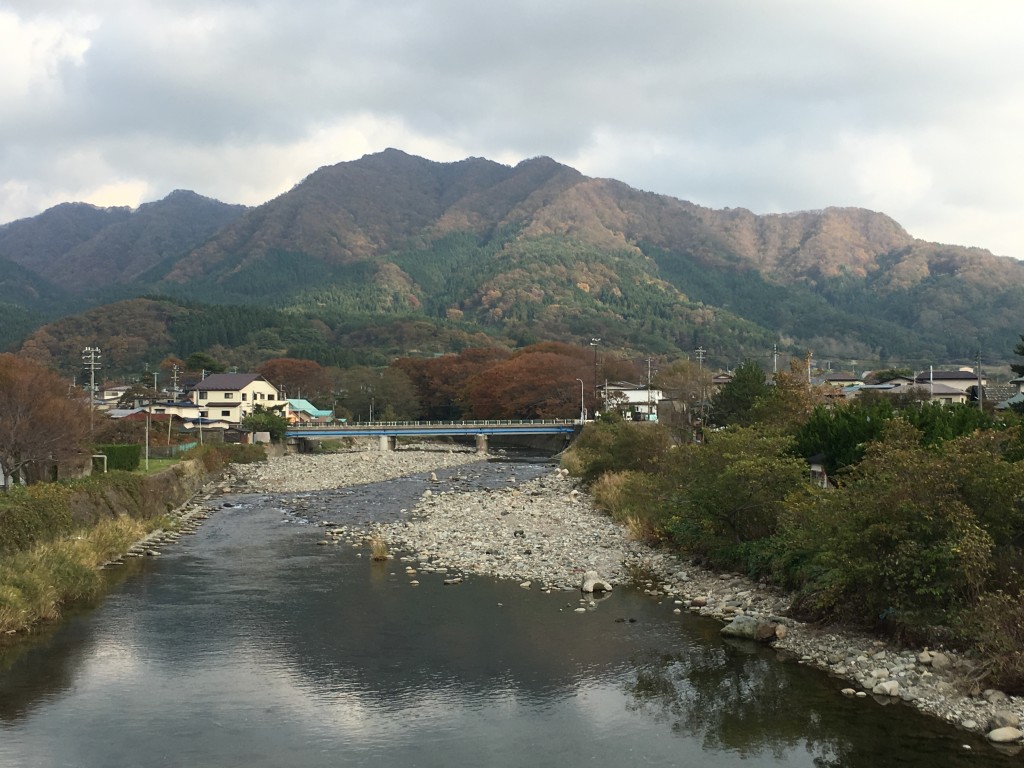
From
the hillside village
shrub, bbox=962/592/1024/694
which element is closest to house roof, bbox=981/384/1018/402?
the hillside village

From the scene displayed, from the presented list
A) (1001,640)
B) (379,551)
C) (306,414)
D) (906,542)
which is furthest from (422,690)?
(306,414)

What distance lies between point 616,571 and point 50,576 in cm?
1489

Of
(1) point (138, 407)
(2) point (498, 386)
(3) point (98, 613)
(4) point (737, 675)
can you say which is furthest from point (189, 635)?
(2) point (498, 386)

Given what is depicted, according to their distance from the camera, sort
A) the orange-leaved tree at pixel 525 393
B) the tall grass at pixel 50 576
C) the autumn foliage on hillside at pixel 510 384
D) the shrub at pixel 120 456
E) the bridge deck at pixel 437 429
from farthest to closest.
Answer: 1. the autumn foliage on hillside at pixel 510 384
2. the orange-leaved tree at pixel 525 393
3. the bridge deck at pixel 437 429
4. the shrub at pixel 120 456
5. the tall grass at pixel 50 576

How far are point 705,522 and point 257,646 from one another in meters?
12.8

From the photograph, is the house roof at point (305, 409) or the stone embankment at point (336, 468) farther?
the house roof at point (305, 409)

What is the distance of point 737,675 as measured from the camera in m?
16.0

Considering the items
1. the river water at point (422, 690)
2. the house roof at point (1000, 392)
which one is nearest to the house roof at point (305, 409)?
the house roof at point (1000, 392)

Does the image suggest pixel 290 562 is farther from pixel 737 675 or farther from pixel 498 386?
pixel 498 386

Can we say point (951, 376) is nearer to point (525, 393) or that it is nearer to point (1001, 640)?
point (525, 393)

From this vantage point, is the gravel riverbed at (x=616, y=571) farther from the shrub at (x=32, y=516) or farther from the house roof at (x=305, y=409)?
the house roof at (x=305, y=409)

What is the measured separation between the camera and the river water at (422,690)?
12.8 metres

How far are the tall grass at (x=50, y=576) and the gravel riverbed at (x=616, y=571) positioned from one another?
8919mm

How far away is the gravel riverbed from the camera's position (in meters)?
14.3
